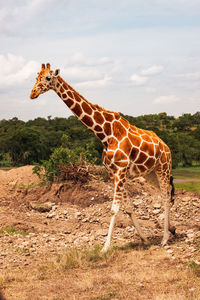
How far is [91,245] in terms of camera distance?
872 cm

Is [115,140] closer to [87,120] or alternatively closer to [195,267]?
[87,120]

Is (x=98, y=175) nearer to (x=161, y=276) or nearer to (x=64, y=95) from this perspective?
(x=64, y=95)

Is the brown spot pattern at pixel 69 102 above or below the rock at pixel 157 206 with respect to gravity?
above

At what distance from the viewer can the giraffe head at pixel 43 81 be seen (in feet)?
24.4

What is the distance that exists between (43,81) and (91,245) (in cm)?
411

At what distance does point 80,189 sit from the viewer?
1400 cm

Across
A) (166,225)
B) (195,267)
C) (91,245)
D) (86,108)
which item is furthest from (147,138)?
(195,267)

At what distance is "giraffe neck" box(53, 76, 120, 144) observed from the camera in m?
7.75

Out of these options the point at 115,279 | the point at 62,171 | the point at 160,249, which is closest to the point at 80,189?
the point at 62,171

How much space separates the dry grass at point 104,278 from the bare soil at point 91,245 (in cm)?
2

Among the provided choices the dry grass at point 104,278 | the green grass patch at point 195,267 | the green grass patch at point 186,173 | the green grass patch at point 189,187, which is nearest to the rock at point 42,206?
the dry grass at point 104,278

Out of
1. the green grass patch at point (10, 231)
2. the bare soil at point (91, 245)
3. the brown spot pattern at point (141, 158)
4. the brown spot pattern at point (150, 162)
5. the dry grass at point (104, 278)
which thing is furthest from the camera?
the green grass patch at point (10, 231)

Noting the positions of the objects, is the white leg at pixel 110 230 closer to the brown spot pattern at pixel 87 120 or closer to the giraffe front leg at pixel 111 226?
the giraffe front leg at pixel 111 226

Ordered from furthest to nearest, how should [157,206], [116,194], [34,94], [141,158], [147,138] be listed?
[157,206], [147,138], [141,158], [116,194], [34,94]
